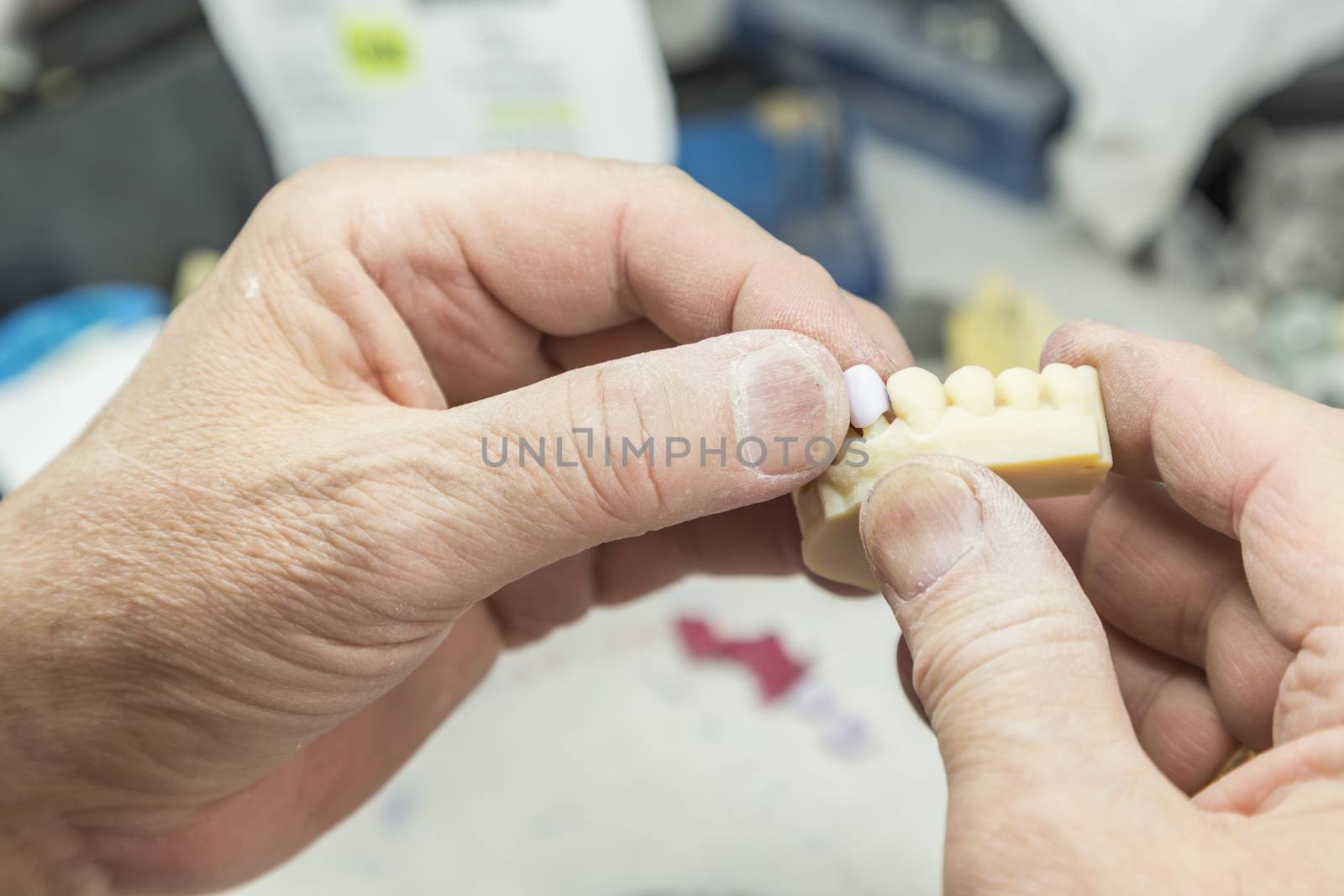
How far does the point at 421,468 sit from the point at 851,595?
57cm

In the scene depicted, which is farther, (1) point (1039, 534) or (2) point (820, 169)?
(2) point (820, 169)

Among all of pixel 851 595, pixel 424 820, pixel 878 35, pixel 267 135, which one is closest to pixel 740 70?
pixel 878 35

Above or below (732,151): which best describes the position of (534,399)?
above

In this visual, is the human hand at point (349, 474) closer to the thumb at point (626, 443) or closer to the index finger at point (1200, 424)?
the thumb at point (626, 443)

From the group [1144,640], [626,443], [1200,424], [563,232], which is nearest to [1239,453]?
[1200,424]

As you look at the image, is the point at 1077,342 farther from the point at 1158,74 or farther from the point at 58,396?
the point at 58,396

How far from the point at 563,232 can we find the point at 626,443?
322 millimetres

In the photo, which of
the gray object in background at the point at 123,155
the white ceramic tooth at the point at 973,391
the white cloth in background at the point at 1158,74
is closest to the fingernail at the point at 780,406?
the white ceramic tooth at the point at 973,391

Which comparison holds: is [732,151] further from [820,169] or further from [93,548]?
[93,548]

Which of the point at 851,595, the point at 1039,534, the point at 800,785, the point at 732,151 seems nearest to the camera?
the point at 1039,534

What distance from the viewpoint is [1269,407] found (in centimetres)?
86

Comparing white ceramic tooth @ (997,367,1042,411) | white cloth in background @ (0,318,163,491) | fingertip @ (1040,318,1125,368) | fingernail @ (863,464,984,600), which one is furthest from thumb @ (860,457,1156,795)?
white cloth in background @ (0,318,163,491)

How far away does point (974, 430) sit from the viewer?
2.93ft

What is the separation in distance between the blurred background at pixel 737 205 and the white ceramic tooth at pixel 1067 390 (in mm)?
812
